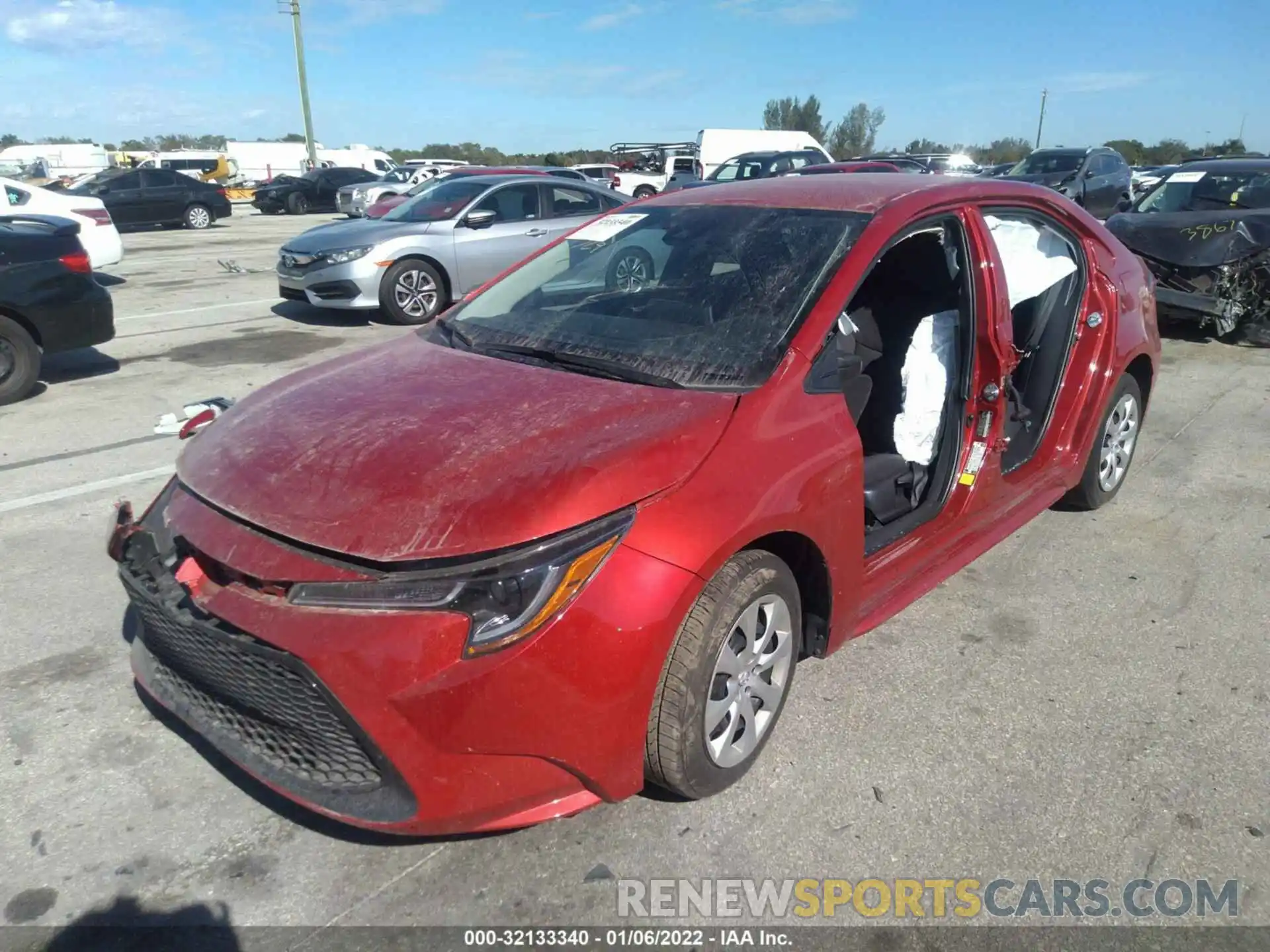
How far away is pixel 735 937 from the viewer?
220cm

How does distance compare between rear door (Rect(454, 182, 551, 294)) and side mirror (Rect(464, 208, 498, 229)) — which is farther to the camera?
rear door (Rect(454, 182, 551, 294))

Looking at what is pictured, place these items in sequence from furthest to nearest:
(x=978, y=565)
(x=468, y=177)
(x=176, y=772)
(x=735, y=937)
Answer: (x=468, y=177), (x=978, y=565), (x=176, y=772), (x=735, y=937)

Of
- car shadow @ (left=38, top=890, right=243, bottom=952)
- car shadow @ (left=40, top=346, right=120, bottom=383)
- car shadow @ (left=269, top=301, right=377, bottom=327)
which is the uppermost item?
car shadow @ (left=269, top=301, right=377, bottom=327)

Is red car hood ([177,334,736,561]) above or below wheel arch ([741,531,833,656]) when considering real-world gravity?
above

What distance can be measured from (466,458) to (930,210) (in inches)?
76.8

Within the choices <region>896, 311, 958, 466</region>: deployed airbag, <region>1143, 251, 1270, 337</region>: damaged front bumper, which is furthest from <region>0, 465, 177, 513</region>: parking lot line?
<region>1143, 251, 1270, 337</region>: damaged front bumper

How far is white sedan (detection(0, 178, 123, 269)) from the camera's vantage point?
11.4 m

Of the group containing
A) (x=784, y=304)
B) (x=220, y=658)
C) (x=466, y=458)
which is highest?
(x=784, y=304)

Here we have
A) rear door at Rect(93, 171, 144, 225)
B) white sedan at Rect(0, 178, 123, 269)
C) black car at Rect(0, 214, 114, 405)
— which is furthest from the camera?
rear door at Rect(93, 171, 144, 225)

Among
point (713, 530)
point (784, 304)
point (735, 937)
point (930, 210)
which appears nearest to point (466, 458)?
point (713, 530)

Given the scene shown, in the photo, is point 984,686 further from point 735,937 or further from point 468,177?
point 468,177

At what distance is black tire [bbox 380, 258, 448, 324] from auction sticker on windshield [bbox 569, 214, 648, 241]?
5861 millimetres

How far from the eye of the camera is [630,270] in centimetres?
345

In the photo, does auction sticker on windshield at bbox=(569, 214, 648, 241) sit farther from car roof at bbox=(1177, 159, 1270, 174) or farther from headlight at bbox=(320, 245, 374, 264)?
car roof at bbox=(1177, 159, 1270, 174)
